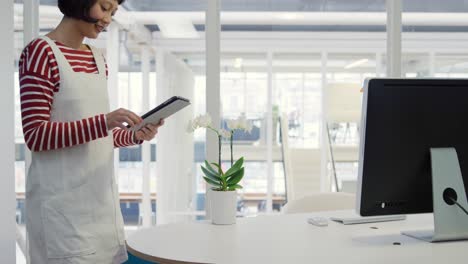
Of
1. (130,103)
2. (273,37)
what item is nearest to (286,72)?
(273,37)

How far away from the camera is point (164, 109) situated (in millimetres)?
1599

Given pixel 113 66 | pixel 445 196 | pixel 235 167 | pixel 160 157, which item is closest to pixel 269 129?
pixel 160 157

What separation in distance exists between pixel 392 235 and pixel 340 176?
421 cm

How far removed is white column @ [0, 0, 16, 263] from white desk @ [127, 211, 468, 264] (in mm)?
1833

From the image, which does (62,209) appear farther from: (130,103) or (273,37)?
(273,37)

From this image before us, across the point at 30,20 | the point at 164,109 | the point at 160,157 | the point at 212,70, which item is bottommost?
the point at 160,157

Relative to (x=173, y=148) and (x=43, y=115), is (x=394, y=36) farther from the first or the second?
(x=43, y=115)

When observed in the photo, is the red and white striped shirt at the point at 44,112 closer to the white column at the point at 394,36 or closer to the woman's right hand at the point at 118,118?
the woman's right hand at the point at 118,118

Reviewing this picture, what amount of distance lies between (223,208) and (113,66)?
251 centimetres

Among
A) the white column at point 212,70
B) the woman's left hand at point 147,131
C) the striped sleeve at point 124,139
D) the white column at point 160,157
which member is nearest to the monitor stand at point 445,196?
the woman's left hand at point 147,131

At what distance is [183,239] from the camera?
1653mm

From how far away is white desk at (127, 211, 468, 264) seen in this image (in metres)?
1.42

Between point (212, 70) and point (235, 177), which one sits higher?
point (212, 70)

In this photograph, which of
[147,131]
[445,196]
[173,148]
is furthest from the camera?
[173,148]
